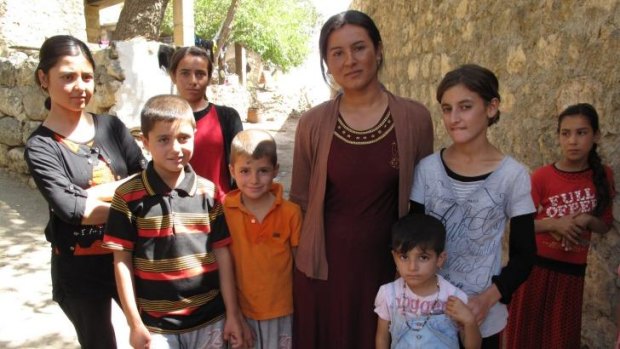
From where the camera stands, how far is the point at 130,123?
6.07 metres

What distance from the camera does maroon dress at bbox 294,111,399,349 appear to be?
182cm

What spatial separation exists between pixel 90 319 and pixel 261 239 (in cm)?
81

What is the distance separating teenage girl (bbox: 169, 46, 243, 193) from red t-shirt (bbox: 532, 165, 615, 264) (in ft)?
5.21

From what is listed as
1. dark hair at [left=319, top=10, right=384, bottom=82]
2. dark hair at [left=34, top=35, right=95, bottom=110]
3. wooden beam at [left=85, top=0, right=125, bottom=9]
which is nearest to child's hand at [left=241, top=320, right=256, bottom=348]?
dark hair at [left=319, top=10, right=384, bottom=82]

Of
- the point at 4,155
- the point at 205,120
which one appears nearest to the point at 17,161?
the point at 4,155

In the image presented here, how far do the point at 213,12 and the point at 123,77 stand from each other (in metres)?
20.3

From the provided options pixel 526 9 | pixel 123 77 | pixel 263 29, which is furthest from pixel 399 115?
pixel 263 29

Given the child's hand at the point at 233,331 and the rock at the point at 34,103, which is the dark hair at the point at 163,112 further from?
the rock at the point at 34,103

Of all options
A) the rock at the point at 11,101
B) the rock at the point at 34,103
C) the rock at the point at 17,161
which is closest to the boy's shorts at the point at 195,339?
the rock at the point at 34,103

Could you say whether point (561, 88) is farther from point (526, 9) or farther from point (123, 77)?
point (123, 77)

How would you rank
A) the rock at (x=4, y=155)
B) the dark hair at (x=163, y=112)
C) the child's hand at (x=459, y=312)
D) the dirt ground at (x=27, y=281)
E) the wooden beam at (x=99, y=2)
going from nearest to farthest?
1. the child's hand at (x=459, y=312)
2. the dark hair at (x=163, y=112)
3. the dirt ground at (x=27, y=281)
4. the rock at (x=4, y=155)
5. the wooden beam at (x=99, y=2)

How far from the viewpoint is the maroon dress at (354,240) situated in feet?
5.97

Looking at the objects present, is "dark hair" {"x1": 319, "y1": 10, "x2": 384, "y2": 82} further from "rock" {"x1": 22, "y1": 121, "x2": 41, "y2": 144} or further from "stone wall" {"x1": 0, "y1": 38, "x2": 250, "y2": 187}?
"rock" {"x1": 22, "y1": 121, "x2": 41, "y2": 144}

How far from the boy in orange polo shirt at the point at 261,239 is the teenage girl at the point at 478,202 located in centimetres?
59
